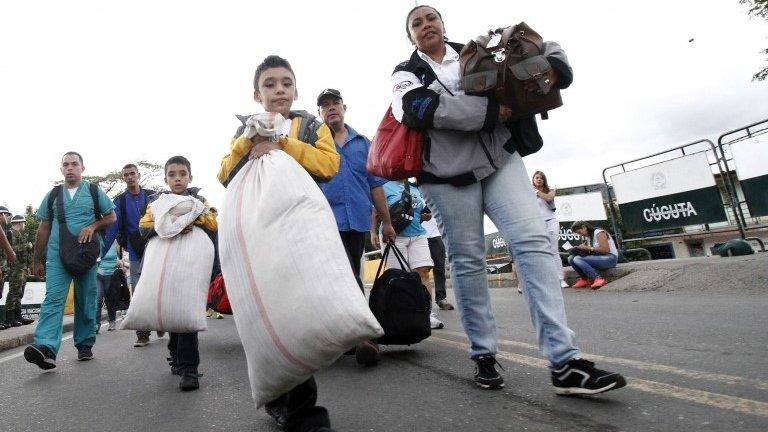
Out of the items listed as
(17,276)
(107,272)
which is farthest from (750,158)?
(17,276)

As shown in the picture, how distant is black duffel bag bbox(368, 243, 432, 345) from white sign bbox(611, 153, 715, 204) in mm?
6820

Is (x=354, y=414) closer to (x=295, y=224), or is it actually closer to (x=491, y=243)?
(x=295, y=224)

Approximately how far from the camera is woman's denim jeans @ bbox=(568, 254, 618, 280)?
7309mm

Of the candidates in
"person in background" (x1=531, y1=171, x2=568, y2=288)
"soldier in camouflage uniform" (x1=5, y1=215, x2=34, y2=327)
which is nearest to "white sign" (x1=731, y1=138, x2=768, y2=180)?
"person in background" (x1=531, y1=171, x2=568, y2=288)

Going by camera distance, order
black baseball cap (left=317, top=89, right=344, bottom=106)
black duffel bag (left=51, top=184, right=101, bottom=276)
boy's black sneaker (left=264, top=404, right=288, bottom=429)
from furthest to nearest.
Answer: black duffel bag (left=51, top=184, right=101, bottom=276) → black baseball cap (left=317, top=89, right=344, bottom=106) → boy's black sneaker (left=264, top=404, right=288, bottom=429)

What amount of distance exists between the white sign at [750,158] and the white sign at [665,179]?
420 millimetres

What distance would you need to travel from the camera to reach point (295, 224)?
5.49 feet

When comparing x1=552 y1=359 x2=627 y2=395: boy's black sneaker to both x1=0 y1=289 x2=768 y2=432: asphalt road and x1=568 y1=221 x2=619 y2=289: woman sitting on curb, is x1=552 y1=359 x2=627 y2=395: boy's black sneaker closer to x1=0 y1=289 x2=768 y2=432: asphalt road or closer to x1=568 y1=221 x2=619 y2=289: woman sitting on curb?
x1=0 y1=289 x2=768 y2=432: asphalt road

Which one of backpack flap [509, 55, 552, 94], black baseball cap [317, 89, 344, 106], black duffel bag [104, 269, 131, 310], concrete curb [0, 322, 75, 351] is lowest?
concrete curb [0, 322, 75, 351]

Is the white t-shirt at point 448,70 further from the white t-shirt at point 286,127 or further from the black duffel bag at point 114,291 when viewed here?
the black duffel bag at point 114,291

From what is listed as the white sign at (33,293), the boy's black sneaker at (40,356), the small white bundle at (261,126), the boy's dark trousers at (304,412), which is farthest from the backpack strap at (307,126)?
the white sign at (33,293)

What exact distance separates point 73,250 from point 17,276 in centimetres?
632

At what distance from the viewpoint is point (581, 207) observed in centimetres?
1101

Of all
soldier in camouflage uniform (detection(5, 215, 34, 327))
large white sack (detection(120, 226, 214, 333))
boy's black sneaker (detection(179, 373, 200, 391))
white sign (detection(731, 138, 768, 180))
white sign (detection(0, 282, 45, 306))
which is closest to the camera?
large white sack (detection(120, 226, 214, 333))
